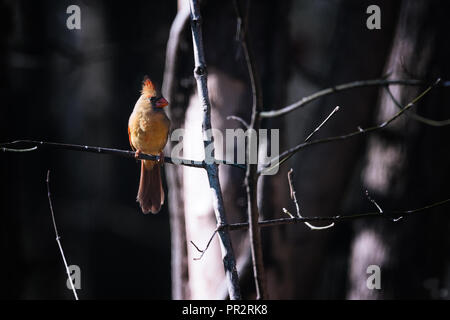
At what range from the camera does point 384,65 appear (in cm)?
309

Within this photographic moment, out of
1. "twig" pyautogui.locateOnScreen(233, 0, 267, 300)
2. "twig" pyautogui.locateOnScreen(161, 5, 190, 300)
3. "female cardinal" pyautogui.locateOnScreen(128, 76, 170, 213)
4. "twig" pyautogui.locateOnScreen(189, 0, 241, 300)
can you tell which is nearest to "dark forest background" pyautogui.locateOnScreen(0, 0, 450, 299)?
"twig" pyautogui.locateOnScreen(161, 5, 190, 300)

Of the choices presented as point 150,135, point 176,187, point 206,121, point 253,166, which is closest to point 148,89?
point 150,135

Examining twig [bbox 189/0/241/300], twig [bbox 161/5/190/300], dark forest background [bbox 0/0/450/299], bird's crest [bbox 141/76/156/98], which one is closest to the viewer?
twig [bbox 189/0/241/300]

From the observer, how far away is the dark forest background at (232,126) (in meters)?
2.61

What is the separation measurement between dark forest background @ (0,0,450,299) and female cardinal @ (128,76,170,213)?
1.94 feet

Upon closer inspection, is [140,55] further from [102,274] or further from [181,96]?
[102,274]

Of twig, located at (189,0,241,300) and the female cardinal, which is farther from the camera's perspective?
the female cardinal

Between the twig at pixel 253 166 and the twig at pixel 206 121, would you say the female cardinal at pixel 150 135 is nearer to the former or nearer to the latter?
the twig at pixel 206 121

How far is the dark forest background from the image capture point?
2611 millimetres

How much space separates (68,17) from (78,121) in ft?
4.78

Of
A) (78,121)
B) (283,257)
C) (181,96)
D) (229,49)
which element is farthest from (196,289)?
(78,121)

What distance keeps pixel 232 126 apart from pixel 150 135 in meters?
0.73

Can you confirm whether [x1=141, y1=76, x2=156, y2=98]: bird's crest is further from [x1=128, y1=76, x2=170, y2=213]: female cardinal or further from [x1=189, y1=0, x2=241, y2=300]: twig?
[x1=189, y1=0, x2=241, y2=300]: twig

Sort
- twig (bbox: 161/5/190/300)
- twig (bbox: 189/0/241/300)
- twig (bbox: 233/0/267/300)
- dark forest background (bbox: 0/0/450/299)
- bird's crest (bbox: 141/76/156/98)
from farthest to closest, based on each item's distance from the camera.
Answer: dark forest background (bbox: 0/0/450/299), twig (bbox: 161/5/190/300), bird's crest (bbox: 141/76/156/98), twig (bbox: 189/0/241/300), twig (bbox: 233/0/267/300)
